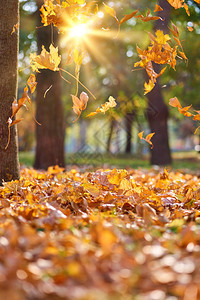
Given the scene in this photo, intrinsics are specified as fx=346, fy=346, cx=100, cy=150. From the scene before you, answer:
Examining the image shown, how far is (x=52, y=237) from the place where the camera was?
6.01 feet

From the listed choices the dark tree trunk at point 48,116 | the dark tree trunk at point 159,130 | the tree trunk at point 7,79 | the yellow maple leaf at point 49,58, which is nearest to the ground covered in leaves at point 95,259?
the yellow maple leaf at point 49,58

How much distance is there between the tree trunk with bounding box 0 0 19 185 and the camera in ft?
12.0

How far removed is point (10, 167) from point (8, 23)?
1.54m

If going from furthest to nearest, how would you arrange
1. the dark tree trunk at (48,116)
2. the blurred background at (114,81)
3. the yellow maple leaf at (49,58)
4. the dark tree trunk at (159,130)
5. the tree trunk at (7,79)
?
the dark tree trunk at (159,130)
the blurred background at (114,81)
the dark tree trunk at (48,116)
the tree trunk at (7,79)
the yellow maple leaf at (49,58)

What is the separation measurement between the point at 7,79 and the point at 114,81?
18774mm

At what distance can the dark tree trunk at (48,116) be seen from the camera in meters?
7.52

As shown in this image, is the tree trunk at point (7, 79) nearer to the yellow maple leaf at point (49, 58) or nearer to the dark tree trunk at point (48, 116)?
the yellow maple leaf at point (49, 58)

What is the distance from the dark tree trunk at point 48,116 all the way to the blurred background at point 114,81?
0.07ft

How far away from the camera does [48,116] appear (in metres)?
7.63

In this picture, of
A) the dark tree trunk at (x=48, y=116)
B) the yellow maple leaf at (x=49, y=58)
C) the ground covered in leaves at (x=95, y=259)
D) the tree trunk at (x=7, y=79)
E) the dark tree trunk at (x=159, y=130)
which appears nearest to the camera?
the ground covered in leaves at (x=95, y=259)

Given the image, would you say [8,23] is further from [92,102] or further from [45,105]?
[92,102]

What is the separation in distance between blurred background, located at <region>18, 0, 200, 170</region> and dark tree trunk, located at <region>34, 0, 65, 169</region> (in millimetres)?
22

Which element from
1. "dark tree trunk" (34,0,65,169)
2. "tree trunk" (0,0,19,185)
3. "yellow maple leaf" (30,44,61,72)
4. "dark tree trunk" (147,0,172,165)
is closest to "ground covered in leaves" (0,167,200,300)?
"yellow maple leaf" (30,44,61,72)

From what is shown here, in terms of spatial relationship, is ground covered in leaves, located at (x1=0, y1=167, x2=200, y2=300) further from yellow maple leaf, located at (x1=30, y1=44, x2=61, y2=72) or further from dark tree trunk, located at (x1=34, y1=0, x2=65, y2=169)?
dark tree trunk, located at (x1=34, y1=0, x2=65, y2=169)
